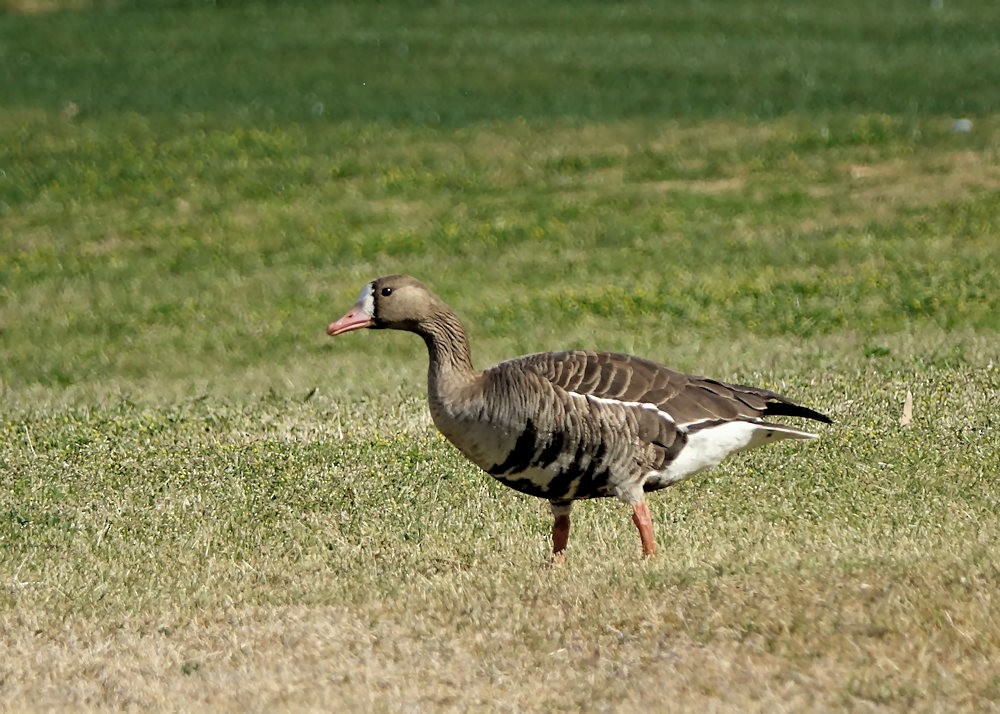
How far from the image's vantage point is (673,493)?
11.4 m

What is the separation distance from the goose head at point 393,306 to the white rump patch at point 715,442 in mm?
1763

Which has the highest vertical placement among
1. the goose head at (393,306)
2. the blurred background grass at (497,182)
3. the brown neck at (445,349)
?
the goose head at (393,306)

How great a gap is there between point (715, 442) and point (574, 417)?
3.20ft

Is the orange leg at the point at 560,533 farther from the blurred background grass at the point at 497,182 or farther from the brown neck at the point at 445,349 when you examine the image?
the blurred background grass at the point at 497,182

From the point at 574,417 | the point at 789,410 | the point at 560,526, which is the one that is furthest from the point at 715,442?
the point at 560,526

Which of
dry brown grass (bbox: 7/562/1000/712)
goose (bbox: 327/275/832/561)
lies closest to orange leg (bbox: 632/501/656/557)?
goose (bbox: 327/275/832/561)

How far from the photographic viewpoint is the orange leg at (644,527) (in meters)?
9.51

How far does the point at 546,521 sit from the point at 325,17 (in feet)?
97.5

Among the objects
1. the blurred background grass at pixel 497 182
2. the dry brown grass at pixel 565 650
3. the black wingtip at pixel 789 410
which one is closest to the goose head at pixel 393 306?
the dry brown grass at pixel 565 650

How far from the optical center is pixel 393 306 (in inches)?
392

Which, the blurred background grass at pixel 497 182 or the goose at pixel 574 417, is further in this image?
the blurred background grass at pixel 497 182

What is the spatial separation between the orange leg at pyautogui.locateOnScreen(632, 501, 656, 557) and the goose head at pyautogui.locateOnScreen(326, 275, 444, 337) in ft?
5.72

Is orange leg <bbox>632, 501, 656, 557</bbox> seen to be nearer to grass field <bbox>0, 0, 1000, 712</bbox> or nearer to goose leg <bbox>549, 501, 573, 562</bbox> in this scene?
grass field <bbox>0, 0, 1000, 712</bbox>

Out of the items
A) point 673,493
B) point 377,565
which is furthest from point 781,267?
point 377,565
